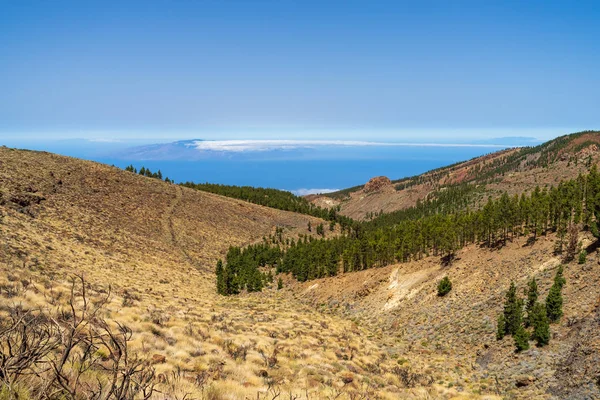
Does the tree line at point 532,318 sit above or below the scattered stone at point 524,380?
above

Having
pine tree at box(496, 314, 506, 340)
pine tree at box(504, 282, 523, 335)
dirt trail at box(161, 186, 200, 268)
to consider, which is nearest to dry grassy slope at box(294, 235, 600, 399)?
pine tree at box(496, 314, 506, 340)

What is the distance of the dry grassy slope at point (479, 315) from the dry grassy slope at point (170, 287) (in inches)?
132

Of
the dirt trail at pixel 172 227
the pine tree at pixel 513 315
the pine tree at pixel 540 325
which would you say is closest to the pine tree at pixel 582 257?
the pine tree at pixel 513 315

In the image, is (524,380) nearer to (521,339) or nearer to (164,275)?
(521,339)

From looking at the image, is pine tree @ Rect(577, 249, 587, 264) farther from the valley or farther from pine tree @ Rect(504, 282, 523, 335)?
pine tree @ Rect(504, 282, 523, 335)

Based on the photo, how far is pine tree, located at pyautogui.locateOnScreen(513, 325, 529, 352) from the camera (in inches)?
878

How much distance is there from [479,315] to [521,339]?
715cm

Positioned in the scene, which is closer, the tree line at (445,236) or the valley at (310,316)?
the valley at (310,316)

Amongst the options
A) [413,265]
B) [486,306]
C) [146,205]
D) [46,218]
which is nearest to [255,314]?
[486,306]

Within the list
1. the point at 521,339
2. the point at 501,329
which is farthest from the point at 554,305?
the point at 501,329

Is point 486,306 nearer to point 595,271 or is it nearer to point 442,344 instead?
point 442,344

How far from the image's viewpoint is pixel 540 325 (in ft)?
72.9

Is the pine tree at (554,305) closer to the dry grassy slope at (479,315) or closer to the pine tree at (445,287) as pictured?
the dry grassy slope at (479,315)

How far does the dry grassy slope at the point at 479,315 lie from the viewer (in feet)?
62.8
